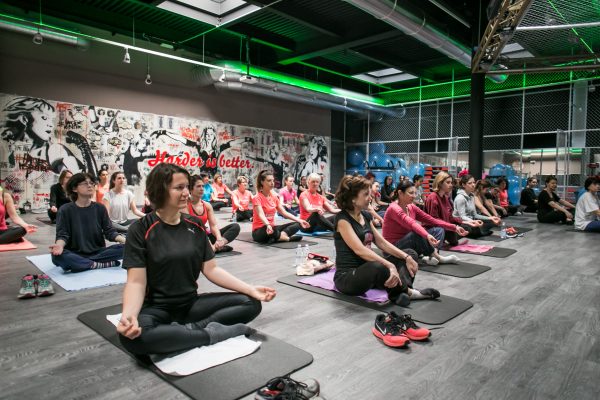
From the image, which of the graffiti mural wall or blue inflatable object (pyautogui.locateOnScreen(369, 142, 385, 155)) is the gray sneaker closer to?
the graffiti mural wall

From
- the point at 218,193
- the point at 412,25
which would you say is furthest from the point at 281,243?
the point at 218,193

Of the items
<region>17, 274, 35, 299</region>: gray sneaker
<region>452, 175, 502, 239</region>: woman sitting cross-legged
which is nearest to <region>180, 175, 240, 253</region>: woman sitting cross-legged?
<region>17, 274, 35, 299</region>: gray sneaker

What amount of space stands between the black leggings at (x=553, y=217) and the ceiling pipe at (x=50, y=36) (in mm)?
10046

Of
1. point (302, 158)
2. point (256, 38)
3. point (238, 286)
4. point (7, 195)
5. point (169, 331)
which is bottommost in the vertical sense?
point (169, 331)

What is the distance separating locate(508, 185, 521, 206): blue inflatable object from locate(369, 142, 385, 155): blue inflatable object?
462 cm

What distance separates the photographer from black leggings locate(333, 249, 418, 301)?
2.82m

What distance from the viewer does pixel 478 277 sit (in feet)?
12.5

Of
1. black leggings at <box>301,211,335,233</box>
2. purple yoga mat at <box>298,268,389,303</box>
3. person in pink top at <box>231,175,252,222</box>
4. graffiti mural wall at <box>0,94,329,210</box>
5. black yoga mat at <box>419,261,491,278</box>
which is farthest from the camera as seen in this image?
graffiti mural wall at <box>0,94,329,210</box>

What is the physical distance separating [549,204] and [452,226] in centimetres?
498

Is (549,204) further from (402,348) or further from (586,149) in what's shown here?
(402,348)

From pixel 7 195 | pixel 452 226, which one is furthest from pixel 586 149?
pixel 7 195

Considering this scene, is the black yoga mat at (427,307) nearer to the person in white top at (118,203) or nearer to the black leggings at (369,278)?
the black leggings at (369,278)

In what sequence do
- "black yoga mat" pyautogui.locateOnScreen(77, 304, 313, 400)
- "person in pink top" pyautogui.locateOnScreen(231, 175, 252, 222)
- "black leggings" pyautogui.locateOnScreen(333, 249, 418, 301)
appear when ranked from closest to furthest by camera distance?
"black yoga mat" pyautogui.locateOnScreen(77, 304, 313, 400)
"black leggings" pyautogui.locateOnScreen(333, 249, 418, 301)
"person in pink top" pyautogui.locateOnScreen(231, 175, 252, 222)

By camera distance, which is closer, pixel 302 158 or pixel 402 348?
pixel 402 348
